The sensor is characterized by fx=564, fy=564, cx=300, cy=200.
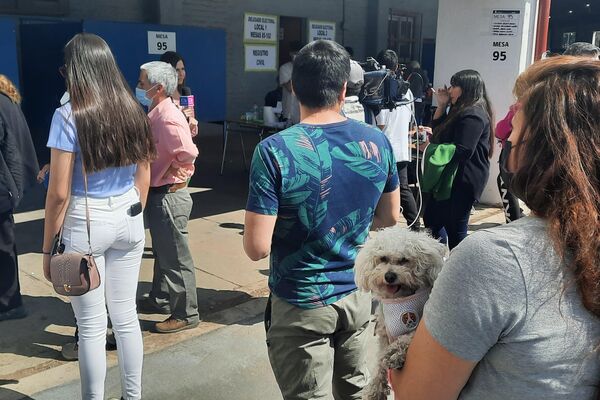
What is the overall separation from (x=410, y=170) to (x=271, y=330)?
5.27m

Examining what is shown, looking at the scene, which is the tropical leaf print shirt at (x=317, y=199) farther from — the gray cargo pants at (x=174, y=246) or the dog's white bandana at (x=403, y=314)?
the gray cargo pants at (x=174, y=246)

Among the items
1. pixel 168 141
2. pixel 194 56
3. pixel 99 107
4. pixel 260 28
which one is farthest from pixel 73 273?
pixel 260 28

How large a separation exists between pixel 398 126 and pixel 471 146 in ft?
3.29

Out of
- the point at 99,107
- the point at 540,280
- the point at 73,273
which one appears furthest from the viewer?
the point at 99,107

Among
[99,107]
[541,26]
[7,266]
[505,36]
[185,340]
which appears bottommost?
[185,340]

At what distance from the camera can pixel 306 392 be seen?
2.03 metres

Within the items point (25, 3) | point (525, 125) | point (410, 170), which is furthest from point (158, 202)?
point (25, 3)

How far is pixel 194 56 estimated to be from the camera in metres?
9.40

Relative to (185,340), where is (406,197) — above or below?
above

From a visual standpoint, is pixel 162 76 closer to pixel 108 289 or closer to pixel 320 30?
pixel 108 289

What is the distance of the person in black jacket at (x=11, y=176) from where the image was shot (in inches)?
146

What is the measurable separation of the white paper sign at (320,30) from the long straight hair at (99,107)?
11.6 meters

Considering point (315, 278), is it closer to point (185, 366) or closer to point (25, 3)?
point (185, 366)

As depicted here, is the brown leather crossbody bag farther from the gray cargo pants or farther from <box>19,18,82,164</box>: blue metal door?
<box>19,18,82,164</box>: blue metal door
